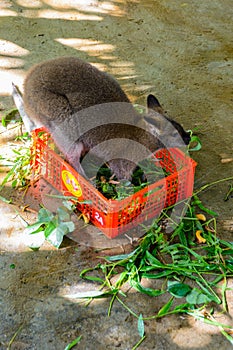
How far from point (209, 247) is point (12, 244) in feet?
4.11

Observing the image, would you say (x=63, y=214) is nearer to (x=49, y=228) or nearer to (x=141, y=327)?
(x=49, y=228)

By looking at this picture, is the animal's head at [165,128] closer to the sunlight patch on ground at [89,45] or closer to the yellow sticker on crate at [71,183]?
the yellow sticker on crate at [71,183]

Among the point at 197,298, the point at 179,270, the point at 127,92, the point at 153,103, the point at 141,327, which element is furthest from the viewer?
the point at 127,92

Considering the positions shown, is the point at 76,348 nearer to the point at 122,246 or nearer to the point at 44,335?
the point at 44,335

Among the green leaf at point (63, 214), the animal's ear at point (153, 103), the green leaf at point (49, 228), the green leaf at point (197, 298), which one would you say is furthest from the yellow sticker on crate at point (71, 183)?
the green leaf at point (197, 298)

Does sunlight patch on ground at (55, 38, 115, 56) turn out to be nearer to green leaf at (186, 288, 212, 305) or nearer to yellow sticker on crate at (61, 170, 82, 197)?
yellow sticker on crate at (61, 170, 82, 197)

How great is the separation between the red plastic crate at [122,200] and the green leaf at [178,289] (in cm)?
54

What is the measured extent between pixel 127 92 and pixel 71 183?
62.1 inches

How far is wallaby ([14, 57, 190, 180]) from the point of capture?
3852mm

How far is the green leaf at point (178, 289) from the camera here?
123 inches

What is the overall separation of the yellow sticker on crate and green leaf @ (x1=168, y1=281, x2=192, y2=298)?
0.87 m

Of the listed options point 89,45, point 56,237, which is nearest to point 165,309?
point 56,237

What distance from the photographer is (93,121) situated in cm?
385

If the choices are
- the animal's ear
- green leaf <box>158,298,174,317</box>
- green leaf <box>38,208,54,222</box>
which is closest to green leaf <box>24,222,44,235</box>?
green leaf <box>38,208,54,222</box>
